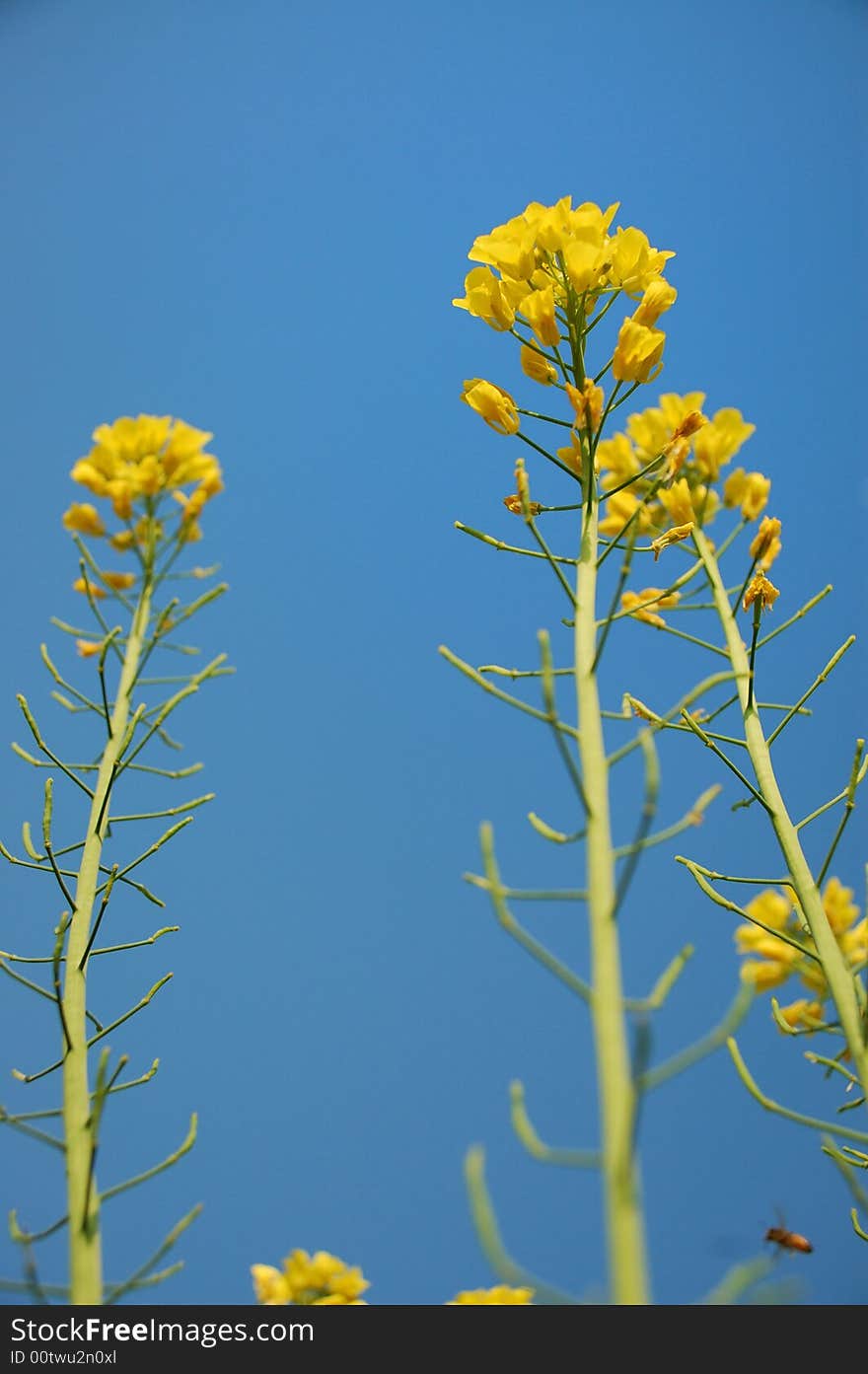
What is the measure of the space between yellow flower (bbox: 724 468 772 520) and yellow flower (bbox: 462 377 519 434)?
0.78 m

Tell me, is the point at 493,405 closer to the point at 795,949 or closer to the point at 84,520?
the point at 84,520

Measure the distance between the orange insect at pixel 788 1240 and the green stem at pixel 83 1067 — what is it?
49.4 inches

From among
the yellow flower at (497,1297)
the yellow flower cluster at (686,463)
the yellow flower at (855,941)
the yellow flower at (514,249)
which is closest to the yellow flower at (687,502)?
the yellow flower cluster at (686,463)

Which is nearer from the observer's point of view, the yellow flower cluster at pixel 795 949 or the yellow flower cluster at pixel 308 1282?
the yellow flower cluster at pixel 308 1282

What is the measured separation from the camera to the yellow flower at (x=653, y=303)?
1.52m

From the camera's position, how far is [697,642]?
1919 millimetres

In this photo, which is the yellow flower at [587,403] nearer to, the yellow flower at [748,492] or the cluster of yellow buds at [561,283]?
the cluster of yellow buds at [561,283]

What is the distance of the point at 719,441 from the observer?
2158mm

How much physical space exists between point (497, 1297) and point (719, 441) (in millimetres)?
1716

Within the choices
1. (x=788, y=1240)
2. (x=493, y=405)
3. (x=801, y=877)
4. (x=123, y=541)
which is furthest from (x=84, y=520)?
(x=788, y=1240)

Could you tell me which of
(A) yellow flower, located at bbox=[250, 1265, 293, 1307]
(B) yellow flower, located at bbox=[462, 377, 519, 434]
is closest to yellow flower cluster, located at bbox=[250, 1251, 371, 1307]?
(A) yellow flower, located at bbox=[250, 1265, 293, 1307]

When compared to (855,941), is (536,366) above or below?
above
